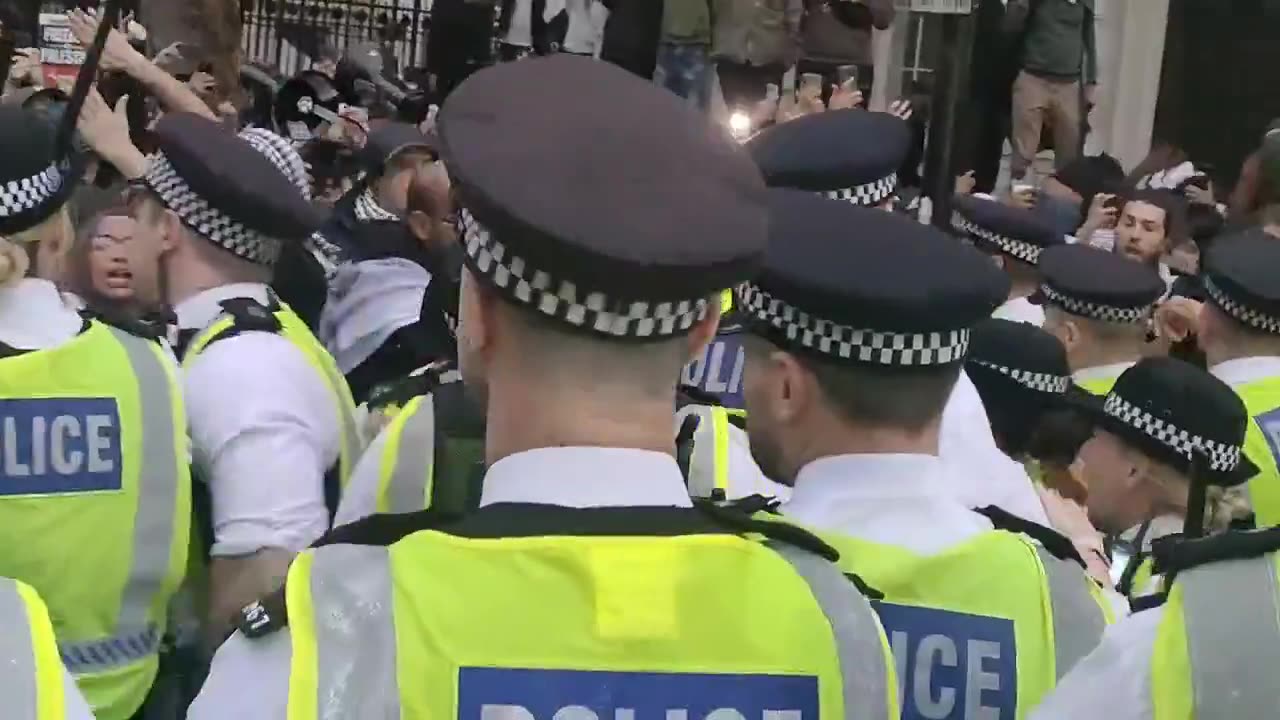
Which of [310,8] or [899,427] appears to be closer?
[899,427]

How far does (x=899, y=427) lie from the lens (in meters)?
1.88

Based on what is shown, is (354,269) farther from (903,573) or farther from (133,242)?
(903,573)

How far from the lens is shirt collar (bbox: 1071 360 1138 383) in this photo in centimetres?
389

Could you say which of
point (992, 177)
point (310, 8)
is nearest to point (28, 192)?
point (992, 177)

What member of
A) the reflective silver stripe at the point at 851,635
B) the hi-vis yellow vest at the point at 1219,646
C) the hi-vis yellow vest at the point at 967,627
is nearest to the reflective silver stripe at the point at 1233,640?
the hi-vis yellow vest at the point at 1219,646

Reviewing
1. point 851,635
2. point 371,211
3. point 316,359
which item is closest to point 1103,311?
point 371,211

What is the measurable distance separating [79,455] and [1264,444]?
2175 mm

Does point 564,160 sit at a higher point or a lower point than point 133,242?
higher

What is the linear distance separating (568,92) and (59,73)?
454 centimetres

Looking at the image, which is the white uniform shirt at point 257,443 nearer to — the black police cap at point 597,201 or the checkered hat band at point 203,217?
the checkered hat band at point 203,217

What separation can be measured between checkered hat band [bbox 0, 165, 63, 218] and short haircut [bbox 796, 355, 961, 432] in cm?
118

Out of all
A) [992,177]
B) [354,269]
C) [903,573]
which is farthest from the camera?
[992,177]

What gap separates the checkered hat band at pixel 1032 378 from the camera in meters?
3.35

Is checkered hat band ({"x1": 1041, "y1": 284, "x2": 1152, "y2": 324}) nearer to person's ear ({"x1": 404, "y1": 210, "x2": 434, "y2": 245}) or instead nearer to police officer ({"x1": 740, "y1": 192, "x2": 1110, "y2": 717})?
person's ear ({"x1": 404, "y1": 210, "x2": 434, "y2": 245})
